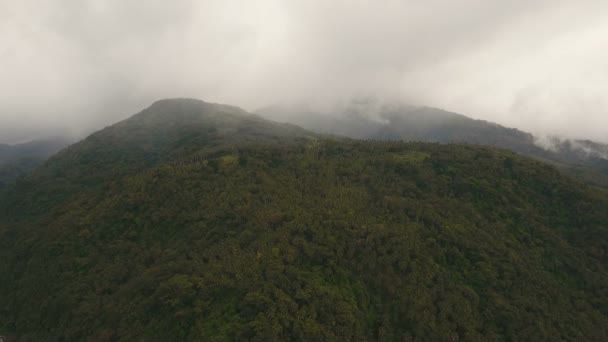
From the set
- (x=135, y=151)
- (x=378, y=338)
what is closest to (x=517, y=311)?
(x=378, y=338)

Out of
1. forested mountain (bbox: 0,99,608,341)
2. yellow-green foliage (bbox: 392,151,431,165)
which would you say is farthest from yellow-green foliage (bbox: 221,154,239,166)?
yellow-green foliage (bbox: 392,151,431,165)

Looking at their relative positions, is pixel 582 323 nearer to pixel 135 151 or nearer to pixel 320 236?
pixel 320 236

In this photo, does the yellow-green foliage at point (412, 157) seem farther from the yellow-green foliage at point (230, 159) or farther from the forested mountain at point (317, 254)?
the yellow-green foliage at point (230, 159)

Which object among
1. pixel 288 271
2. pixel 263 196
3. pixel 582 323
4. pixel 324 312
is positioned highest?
pixel 263 196

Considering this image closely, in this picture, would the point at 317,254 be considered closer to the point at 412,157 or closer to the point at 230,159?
the point at 230,159

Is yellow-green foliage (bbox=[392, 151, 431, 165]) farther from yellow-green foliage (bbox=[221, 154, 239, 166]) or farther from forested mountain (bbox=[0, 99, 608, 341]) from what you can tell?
yellow-green foliage (bbox=[221, 154, 239, 166])

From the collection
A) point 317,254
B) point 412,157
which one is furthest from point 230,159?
point 412,157

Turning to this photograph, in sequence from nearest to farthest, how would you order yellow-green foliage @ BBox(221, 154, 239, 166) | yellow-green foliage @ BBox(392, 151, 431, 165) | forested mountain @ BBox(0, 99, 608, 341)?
1. forested mountain @ BBox(0, 99, 608, 341)
2. yellow-green foliage @ BBox(221, 154, 239, 166)
3. yellow-green foliage @ BBox(392, 151, 431, 165)

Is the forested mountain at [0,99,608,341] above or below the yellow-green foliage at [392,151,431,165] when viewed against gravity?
below
